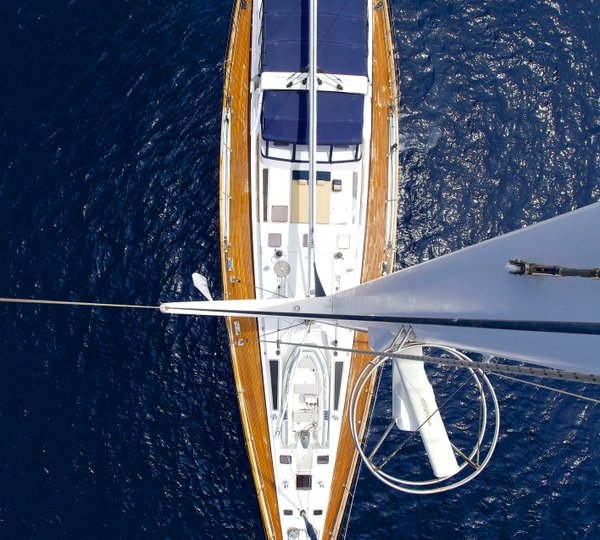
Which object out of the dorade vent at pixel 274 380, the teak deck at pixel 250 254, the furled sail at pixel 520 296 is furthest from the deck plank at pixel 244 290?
A: the furled sail at pixel 520 296

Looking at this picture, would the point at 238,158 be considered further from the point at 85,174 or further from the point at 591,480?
the point at 591,480

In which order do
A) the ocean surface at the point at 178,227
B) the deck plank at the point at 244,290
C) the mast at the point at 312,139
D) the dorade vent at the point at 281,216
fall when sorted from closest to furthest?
the mast at the point at 312,139 → the deck plank at the point at 244,290 → the dorade vent at the point at 281,216 → the ocean surface at the point at 178,227

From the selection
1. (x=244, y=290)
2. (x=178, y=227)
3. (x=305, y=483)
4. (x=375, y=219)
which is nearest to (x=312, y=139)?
(x=375, y=219)

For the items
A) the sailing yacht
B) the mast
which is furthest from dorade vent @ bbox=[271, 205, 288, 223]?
the mast

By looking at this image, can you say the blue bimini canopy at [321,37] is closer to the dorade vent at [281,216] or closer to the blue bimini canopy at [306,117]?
the blue bimini canopy at [306,117]

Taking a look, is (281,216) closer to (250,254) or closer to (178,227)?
(250,254)

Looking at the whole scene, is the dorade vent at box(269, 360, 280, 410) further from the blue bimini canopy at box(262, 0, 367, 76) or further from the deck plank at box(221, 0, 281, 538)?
the blue bimini canopy at box(262, 0, 367, 76)
